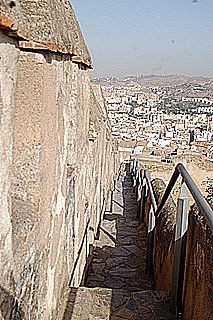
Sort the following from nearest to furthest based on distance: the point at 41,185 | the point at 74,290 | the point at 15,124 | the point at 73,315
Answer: the point at 15,124 → the point at 41,185 → the point at 73,315 → the point at 74,290

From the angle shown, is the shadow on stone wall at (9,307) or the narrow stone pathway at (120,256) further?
the narrow stone pathway at (120,256)

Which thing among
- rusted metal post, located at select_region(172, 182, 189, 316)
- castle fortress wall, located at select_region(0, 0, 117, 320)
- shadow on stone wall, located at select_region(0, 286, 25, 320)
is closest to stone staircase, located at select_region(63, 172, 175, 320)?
rusted metal post, located at select_region(172, 182, 189, 316)

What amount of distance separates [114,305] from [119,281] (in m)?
1.40

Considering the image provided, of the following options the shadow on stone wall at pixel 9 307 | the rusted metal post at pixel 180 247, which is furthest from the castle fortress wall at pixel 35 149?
the rusted metal post at pixel 180 247

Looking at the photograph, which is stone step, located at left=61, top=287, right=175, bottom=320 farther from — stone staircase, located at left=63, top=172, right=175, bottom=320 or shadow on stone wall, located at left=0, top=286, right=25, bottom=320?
shadow on stone wall, located at left=0, top=286, right=25, bottom=320

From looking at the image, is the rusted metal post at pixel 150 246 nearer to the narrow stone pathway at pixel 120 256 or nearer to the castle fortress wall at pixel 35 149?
the narrow stone pathway at pixel 120 256

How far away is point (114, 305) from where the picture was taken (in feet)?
9.18

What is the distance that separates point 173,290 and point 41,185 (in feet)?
4.12

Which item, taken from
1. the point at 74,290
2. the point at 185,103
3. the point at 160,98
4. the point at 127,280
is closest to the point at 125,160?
the point at 127,280

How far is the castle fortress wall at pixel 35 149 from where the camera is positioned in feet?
4.51

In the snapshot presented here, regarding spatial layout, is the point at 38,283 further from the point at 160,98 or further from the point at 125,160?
the point at 160,98

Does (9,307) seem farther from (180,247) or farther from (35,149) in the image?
(180,247)

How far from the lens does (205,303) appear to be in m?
1.86

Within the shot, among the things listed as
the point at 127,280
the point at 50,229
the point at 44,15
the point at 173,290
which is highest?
the point at 44,15
